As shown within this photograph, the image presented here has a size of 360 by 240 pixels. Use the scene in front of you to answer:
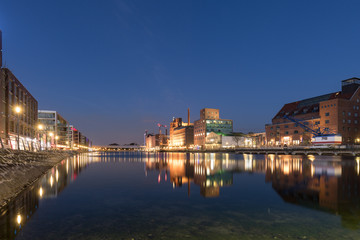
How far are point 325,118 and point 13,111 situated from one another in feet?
438

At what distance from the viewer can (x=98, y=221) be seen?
1145 cm

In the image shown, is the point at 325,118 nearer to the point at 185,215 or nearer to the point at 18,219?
the point at 185,215

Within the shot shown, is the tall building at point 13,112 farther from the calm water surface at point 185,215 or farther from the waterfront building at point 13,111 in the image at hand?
the calm water surface at point 185,215

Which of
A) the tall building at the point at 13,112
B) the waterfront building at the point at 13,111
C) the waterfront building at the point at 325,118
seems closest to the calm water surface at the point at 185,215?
the tall building at the point at 13,112

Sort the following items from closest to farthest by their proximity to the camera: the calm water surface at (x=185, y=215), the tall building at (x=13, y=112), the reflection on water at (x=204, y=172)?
the calm water surface at (x=185, y=215) < the reflection on water at (x=204, y=172) < the tall building at (x=13, y=112)

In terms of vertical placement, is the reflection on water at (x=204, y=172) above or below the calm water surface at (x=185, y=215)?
below

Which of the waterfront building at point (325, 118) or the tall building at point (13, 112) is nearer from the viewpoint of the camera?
the tall building at point (13, 112)

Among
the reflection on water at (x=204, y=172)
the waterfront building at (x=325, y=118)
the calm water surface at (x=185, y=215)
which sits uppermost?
the waterfront building at (x=325, y=118)

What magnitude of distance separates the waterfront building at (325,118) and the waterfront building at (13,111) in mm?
127037

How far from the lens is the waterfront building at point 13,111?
59984mm

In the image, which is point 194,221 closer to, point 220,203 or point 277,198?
point 220,203

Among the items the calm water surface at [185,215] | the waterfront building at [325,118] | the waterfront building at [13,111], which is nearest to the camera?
the calm water surface at [185,215]

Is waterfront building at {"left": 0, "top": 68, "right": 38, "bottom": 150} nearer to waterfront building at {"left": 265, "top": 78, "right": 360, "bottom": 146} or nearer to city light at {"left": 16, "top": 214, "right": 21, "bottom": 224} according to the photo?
city light at {"left": 16, "top": 214, "right": 21, "bottom": 224}

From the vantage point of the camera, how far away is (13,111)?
68.7 m
